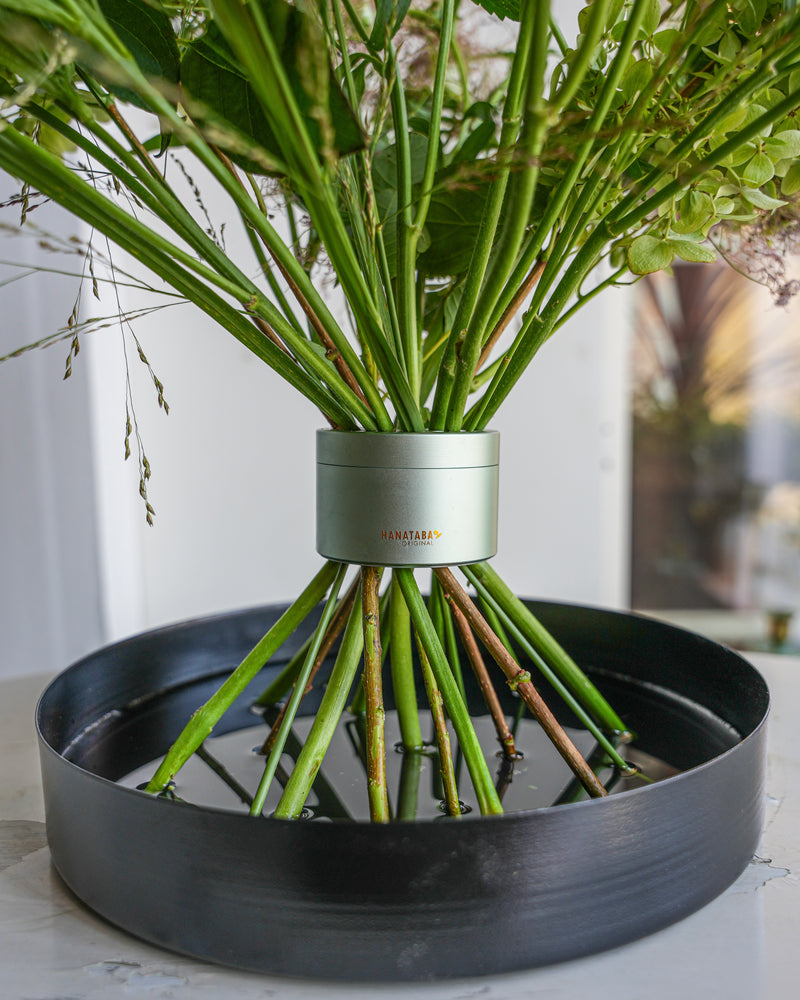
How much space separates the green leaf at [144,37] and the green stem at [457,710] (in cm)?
21

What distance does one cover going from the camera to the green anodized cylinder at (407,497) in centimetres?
34

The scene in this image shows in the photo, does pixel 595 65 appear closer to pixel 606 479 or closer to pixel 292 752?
pixel 292 752

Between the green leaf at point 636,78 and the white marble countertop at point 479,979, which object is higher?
the green leaf at point 636,78

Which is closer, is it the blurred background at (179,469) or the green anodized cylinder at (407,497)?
the green anodized cylinder at (407,497)

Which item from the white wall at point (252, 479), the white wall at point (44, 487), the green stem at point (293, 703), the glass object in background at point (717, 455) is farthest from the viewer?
the glass object in background at point (717, 455)

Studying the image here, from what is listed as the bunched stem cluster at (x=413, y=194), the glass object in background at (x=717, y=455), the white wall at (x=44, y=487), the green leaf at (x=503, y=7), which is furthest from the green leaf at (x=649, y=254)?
the glass object in background at (x=717, y=455)

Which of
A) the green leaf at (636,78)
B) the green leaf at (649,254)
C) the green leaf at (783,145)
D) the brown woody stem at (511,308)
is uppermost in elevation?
the green leaf at (636,78)

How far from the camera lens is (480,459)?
360 mm

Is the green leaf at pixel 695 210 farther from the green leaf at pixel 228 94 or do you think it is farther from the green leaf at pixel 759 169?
the green leaf at pixel 228 94

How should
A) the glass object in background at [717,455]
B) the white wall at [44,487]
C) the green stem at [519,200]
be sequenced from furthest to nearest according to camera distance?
the glass object in background at [717,455]
the white wall at [44,487]
the green stem at [519,200]

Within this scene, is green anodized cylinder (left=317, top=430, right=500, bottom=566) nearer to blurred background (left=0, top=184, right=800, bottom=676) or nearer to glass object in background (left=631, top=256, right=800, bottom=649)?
blurred background (left=0, top=184, right=800, bottom=676)

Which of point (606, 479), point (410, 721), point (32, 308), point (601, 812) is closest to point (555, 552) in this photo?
point (606, 479)

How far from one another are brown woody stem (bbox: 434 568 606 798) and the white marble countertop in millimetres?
66

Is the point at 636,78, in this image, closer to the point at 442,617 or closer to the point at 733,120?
the point at 733,120
